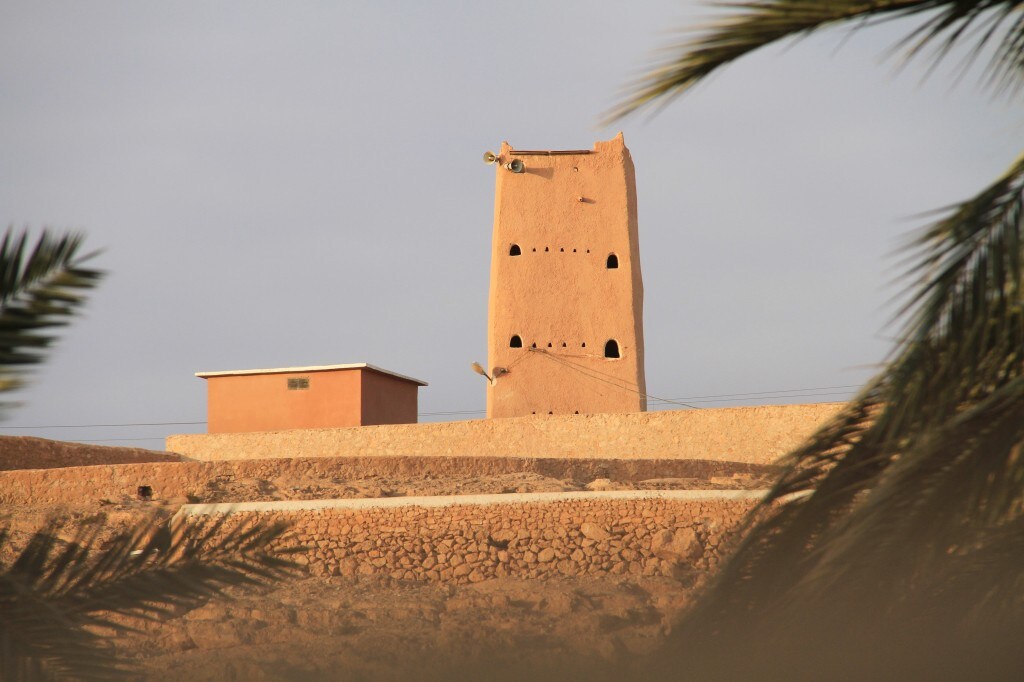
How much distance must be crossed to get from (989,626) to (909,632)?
1.15 feet

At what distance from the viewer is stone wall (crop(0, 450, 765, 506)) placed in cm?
1307

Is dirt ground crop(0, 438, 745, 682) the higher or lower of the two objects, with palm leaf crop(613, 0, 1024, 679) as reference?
lower

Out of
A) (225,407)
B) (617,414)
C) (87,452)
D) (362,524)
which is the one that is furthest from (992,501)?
(225,407)

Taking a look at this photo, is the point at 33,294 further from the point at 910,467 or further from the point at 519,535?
the point at 519,535

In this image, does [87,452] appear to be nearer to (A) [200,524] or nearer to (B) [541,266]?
(B) [541,266]

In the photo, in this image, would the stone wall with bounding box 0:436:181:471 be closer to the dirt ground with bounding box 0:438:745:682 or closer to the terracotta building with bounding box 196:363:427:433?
the terracotta building with bounding box 196:363:427:433

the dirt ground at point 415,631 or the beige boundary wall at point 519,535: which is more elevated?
the beige boundary wall at point 519,535

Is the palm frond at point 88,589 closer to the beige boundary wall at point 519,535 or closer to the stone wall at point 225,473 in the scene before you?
the beige boundary wall at point 519,535

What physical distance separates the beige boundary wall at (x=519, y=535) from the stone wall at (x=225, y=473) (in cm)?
267

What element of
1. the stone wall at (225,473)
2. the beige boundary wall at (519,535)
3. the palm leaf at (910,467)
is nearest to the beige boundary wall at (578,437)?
the stone wall at (225,473)

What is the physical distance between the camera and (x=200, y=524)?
3.60m

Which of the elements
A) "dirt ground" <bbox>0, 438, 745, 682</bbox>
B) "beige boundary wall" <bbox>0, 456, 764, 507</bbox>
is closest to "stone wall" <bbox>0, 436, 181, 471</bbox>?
"beige boundary wall" <bbox>0, 456, 764, 507</bbox>

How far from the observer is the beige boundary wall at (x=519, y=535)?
10188 mm

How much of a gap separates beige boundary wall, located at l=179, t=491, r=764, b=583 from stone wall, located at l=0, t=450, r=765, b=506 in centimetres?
267
